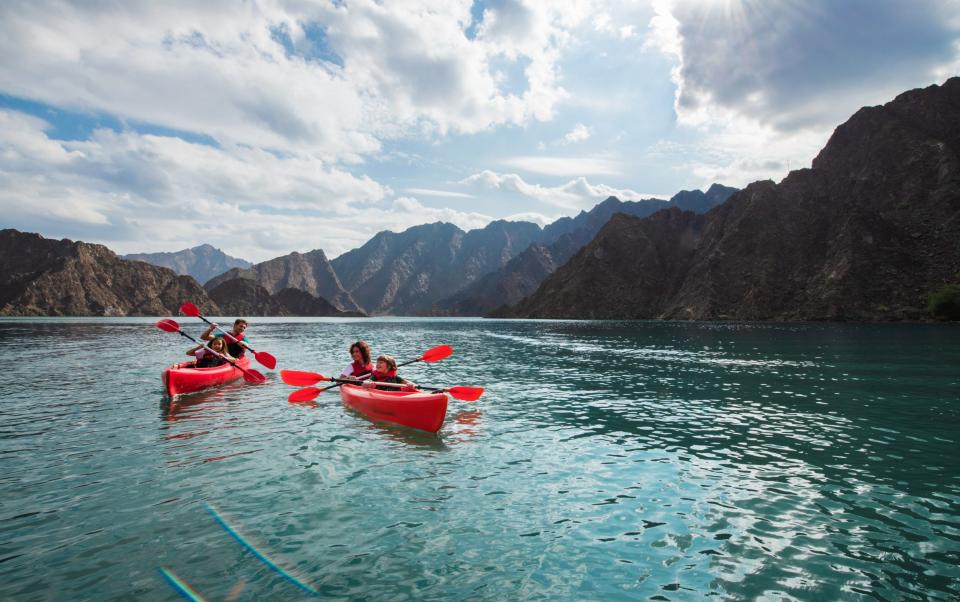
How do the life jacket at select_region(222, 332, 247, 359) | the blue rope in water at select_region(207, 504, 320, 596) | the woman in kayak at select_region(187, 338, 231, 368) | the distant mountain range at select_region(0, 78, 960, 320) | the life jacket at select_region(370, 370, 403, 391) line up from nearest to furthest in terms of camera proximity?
the blue rope in water at select_region(207, 504, 320, 596) < the life jacket at select_region(370, 370, 403, 391) < the woman in kayak at select_region(187, 338, 231, 368) < the life jacket at select_region(222, 332, 247, 359) < the distant mountain range at select_region(0, 78, 960, 320)

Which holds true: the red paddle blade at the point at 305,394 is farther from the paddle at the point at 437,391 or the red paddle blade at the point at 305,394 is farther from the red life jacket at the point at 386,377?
the red life jacket at the point at 386,377

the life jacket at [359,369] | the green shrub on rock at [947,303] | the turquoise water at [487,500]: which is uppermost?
the green shrub on rock at [947,303]

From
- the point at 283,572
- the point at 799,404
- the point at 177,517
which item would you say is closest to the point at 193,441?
the point at 177,517

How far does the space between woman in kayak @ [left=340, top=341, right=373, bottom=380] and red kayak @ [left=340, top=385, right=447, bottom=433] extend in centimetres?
163

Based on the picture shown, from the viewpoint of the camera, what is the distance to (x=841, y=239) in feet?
398

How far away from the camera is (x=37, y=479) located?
939 centimetres

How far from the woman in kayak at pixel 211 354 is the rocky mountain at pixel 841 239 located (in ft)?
394

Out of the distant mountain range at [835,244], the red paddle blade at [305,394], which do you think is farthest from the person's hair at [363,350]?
the distant mountain range at [835,244]

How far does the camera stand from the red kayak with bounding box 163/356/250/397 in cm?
1828

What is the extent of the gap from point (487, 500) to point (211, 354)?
60.6 feet

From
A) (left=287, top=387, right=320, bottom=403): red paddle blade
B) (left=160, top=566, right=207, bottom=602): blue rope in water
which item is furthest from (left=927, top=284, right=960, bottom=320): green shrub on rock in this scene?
(left=160, top=566, right=207, bottom=602): blue rope in water

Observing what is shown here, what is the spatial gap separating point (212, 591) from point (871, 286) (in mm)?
135151

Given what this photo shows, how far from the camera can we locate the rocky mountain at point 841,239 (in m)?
105

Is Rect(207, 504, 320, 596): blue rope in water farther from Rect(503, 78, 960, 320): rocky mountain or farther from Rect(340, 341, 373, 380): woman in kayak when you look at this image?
Rect(503, 78, 960, 320): rocky mountain
